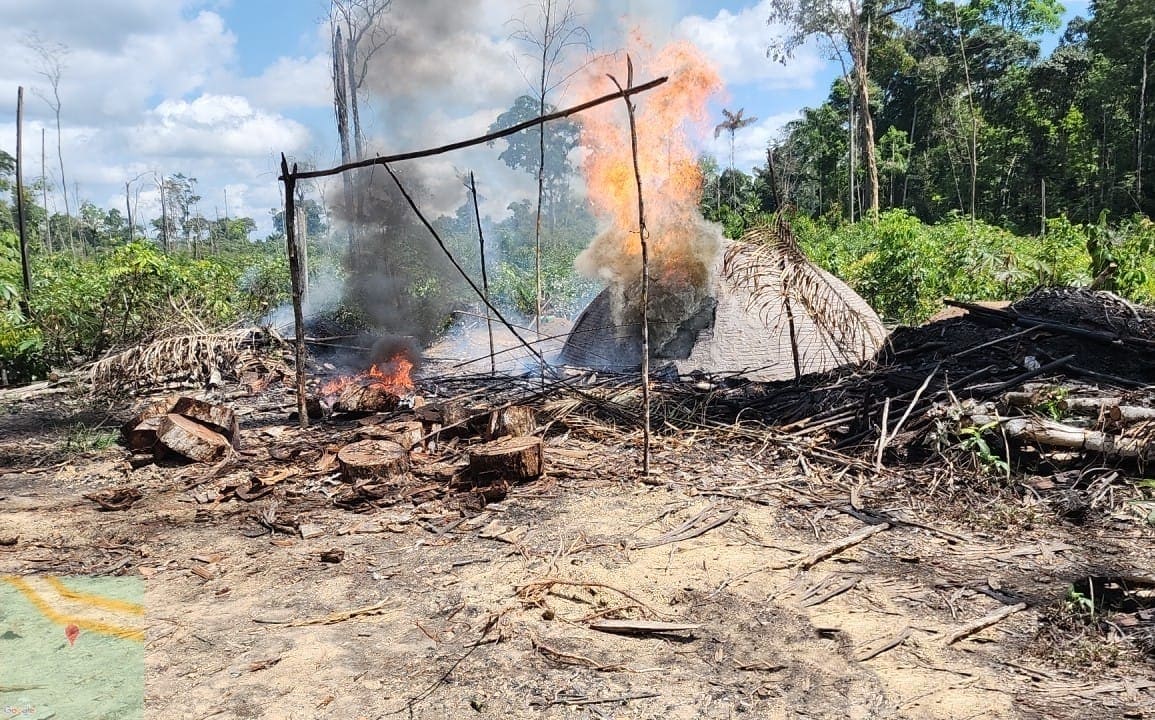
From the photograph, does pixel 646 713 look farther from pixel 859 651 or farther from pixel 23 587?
pixel 23 587

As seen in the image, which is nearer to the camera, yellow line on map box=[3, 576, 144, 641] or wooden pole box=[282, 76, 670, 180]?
yellow line on map box=[3, 576, 144, 641]

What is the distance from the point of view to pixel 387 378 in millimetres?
9945

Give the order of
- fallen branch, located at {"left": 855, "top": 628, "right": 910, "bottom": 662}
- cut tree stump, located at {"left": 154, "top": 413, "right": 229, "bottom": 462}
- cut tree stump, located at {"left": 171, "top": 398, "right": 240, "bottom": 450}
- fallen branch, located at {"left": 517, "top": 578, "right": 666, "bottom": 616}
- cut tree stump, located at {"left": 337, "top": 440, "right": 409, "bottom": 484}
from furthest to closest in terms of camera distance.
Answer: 1. cut tree stump, located at {"left": 171, "top": 398, "right": 240, "bottom": 450}
2. cut tree stump, located at {"left": 154, "top": 413, "right": 229, "bottom": 462}
3. cut tree stump, located at {"left": 337, "top": 440, "right": 409, "bottom": 484}
4. fallen branch, located at {"left": 517, "top": 578, "right": 666, "bottom": 616}
5. fallen branch, located at {"left": 855, "top": 628, "right": 910, "bottom": 662}

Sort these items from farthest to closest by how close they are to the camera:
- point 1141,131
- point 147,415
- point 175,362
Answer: point 1141,131
point 175,362
point 147,415

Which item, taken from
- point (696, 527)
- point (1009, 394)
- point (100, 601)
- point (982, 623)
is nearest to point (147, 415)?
point (100, 601)

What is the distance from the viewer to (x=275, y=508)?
5781mm

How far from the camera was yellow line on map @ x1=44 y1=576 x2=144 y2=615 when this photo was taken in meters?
4.09

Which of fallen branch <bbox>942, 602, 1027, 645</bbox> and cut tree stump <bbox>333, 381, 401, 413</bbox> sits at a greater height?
cut tree stump <bbox>333, 381, 401, 413</bbox>

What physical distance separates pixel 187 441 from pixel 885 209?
3635 cm

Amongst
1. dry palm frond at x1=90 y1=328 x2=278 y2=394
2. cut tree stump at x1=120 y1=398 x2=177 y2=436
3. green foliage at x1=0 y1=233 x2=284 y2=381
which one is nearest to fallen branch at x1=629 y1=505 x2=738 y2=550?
cut tree stump at x1=120 y1=398 x2=177 y2=436

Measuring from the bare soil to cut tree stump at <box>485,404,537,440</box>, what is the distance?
0.63 m

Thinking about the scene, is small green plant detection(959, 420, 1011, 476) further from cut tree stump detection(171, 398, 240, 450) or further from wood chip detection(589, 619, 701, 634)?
cut tree stump detection(171, 398, 240, 450)

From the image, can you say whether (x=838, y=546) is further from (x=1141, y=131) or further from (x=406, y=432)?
(x=1141, y=131)

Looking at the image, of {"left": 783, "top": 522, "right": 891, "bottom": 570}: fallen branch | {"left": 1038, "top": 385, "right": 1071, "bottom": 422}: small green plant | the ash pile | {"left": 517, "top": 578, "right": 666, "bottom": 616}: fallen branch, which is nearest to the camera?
{"left": 517, "top": 578, "right": 666, "bottom": 616}: fallen branch
